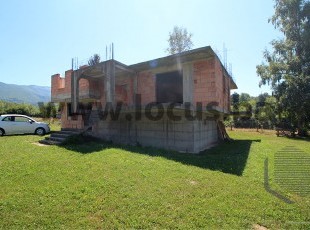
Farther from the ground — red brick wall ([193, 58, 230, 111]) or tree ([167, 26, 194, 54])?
tree ([167, 26, 194, 54])

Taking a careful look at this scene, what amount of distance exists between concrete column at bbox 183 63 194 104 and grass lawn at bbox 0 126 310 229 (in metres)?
5.09

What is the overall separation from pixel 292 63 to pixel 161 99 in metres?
17.6

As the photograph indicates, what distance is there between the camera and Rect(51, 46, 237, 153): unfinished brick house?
31.0 ft

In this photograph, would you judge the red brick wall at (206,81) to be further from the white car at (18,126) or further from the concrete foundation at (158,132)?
the white car at (18,126)

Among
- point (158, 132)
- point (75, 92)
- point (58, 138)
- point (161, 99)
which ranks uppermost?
point (75, 92)

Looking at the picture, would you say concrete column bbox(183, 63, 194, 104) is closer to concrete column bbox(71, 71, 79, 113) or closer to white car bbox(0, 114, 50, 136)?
concrete column bbox(71, 71, 79, 113)

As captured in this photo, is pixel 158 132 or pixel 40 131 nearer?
pixel 158 132

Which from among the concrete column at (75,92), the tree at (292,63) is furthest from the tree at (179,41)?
the concrete column at (75,92)

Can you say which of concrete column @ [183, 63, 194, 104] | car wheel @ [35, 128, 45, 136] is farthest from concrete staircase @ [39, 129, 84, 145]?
concrete column @ [183, 63, 194, 104]

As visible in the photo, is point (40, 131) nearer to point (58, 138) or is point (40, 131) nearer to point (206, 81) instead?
point (58, 138)

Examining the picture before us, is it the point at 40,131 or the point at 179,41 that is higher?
the point at 179,41

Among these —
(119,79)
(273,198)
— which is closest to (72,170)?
(273,198)

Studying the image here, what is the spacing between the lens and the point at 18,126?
14031mm

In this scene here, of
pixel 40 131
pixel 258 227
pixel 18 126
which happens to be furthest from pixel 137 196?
pixel 18 126
